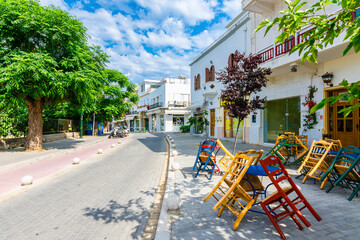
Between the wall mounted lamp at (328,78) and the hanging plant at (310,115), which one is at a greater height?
the wall mounted lamp at (328,78)

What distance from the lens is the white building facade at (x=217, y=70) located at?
15258 mm

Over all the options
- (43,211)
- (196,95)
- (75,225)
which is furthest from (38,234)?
(196,95)

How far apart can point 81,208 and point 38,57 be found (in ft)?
27.8

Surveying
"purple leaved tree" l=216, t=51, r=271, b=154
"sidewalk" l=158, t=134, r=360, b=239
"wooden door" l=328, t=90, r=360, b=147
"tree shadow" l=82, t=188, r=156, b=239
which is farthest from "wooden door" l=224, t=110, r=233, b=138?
"tree shadow" l=82, t=188, r=156, b=239

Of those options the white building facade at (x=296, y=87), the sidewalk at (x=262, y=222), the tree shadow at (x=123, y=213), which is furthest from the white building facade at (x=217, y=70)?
the tree shadow at (x=123, y=213)

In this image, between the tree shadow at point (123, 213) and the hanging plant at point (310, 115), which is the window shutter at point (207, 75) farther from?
the tree shadow at point (123, 213)

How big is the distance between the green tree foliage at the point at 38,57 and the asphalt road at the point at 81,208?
18.8 ft

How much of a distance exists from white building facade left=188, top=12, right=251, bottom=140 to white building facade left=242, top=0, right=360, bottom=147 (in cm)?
139

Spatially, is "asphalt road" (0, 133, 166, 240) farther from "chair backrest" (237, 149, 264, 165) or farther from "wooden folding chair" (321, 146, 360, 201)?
"wooden folding chair" (321, 146, 360, 201)

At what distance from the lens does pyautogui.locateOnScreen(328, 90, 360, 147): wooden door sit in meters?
8.09

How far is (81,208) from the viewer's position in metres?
4.03

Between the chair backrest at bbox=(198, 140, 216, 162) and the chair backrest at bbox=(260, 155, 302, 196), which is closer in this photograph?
the chair backrest at bbox=(260, 155, 302, 196)

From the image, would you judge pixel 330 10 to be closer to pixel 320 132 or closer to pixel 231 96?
Result: pixel 320 132

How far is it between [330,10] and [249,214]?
997 centimetres
